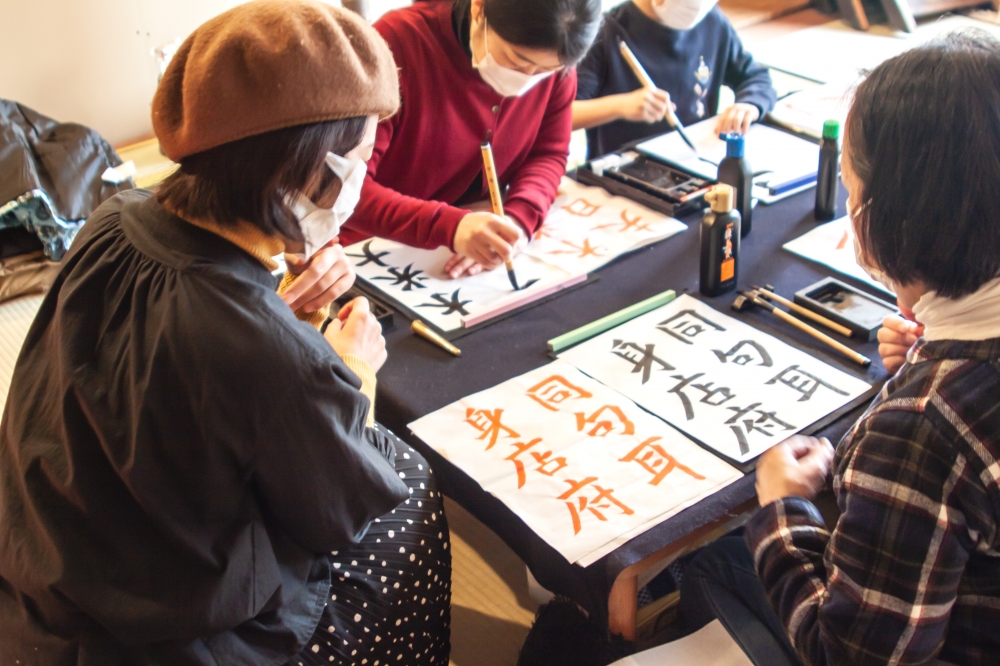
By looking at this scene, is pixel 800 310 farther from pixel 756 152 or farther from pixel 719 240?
pixel 756 152

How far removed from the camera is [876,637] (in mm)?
805

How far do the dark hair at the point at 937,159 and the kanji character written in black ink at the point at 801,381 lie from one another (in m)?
0.38

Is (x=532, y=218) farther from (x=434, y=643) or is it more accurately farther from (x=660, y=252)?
(x=434, y=643)

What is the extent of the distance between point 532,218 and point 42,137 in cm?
197

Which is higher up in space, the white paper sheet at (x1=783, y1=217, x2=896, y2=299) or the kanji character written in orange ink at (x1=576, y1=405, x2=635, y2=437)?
the white paper sheet at (x1=783, y1=217, x2=896, y2=299)

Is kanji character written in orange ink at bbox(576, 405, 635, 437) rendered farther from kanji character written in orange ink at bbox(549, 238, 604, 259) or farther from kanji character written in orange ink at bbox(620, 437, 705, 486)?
kanji character written in orange ink at bbox(549, 238, 604, 259)

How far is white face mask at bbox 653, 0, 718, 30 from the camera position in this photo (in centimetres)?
205

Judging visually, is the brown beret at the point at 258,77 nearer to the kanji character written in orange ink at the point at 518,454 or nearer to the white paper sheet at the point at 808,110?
the kanji character written in orange ink at the point at 518,454

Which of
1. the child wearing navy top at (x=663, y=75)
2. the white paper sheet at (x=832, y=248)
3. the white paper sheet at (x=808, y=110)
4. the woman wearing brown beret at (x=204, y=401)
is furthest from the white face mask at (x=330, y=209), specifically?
the white paper sheet at (x=808, y=110)

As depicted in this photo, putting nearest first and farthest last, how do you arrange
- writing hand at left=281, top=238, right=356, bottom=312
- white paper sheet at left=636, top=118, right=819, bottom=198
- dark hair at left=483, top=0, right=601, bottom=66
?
writing hand at left=281, top=238, right=356, bottom=312, dark hair at left=483, top=0, right=601, bottom=66, white paper sheet at left=636, top=118, right=819, bottom=198

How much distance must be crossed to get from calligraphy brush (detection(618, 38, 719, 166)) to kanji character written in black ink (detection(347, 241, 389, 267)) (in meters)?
0.75

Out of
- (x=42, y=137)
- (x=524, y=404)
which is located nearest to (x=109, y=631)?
(x=524, y=404)

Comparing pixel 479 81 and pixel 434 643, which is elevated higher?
pixel 479 81

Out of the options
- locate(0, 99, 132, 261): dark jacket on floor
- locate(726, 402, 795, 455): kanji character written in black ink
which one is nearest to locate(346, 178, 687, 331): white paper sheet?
locate(726, 402, 795, 455): kanji character written in black ink
